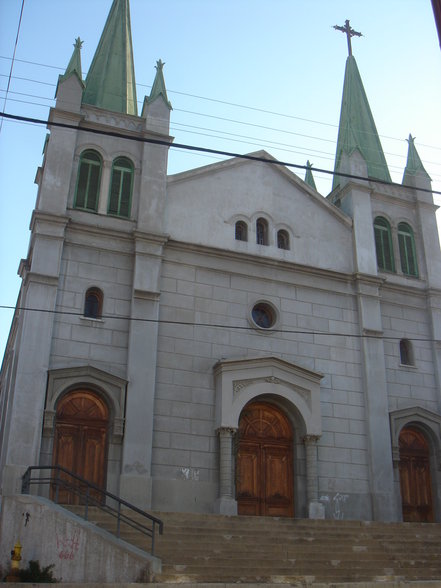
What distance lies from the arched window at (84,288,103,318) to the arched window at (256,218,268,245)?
261 inches

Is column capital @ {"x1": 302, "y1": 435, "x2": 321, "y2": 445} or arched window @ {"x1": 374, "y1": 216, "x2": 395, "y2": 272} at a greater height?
arched window @ {"x1": 374, "y1": 216, "x2": 395, "y2": 272}

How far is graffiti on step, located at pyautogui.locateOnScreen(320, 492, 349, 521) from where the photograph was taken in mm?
22375

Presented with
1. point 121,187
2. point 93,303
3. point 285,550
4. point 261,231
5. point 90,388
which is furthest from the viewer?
point 261,231

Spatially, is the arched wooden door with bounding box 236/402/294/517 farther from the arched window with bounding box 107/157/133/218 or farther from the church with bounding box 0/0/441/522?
the arched window with bounding box 107/157/133/218

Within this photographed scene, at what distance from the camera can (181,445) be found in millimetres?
21359

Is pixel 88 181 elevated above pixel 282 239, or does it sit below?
above

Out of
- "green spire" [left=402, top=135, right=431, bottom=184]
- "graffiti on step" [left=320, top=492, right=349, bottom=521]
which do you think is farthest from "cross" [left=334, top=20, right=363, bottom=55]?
"graffiti on step" [left=320, top=492, right=349, bottom=521]

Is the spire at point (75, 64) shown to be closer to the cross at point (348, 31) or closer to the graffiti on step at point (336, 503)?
the cross at point (348, 31)

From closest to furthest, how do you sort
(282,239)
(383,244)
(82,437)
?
1. (82,437)
2. (282,239)
3. (383,244)

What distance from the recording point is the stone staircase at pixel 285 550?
52.2ft

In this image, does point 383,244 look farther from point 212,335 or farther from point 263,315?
point 212,335

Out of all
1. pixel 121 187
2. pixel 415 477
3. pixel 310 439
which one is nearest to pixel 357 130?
pixel 121 187

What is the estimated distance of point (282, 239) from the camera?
26.2 metres

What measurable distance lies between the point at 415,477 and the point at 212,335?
8.99 metres
